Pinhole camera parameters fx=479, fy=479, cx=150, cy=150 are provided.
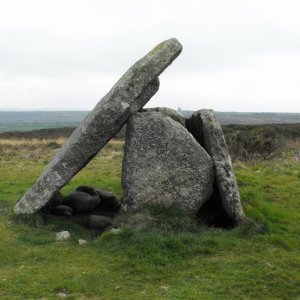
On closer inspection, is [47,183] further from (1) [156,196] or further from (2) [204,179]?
(2) [204,179]

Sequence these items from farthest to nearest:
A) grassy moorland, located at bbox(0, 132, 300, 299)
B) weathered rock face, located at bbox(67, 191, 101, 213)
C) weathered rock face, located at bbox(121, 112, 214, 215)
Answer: weathered rock face, located at bbox(67, 191, 101, 213) → weathered rock face, located at bbox(121, 112, 214, 215) → grassy moorland, located at bbox(0, 132, 300, 299)

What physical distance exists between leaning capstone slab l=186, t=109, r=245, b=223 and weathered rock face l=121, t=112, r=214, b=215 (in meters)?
0.34

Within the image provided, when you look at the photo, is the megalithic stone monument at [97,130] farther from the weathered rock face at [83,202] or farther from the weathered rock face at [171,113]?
the weathered rock face at [171,113]

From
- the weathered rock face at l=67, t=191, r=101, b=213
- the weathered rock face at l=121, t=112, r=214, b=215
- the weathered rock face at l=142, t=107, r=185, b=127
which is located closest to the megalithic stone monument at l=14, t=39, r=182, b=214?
the weathered rock face at l=121, t=112, r=214, b=215

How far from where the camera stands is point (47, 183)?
46.5 ft

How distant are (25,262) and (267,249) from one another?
5.94 metres

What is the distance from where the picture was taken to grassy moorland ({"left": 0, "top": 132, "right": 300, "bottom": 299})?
9484mm

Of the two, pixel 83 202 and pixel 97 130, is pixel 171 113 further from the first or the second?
pixel 83 202

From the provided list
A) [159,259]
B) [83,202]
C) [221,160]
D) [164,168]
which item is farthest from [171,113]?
[159,259]

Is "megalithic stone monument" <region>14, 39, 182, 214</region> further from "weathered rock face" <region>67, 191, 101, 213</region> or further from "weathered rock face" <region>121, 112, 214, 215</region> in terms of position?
"weathered rock face" <region>67, 191, 101, 213</region>

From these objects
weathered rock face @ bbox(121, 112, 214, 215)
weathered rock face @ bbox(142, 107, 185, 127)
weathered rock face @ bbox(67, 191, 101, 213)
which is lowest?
weathered rock face @ bbox(67, 191, 101, 213)

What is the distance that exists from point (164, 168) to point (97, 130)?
229cm

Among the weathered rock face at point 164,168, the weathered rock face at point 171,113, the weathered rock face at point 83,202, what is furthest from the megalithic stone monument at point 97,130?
the weathered rock face at point 171,113

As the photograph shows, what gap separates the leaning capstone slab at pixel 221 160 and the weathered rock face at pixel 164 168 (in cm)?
34
